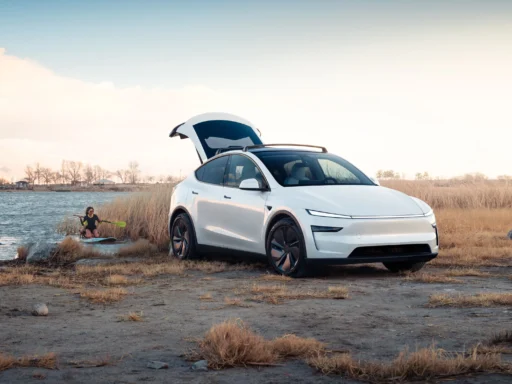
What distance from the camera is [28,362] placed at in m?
4.76

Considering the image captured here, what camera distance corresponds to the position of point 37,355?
16.3 ft

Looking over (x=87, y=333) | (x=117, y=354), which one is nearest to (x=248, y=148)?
(x=87, y=333)

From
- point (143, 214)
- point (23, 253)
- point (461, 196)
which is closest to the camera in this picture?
point (23, 253)

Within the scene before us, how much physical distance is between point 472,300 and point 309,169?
3.62 m

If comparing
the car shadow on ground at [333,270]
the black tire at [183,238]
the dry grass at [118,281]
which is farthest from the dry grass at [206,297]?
the black tire at [183,238]

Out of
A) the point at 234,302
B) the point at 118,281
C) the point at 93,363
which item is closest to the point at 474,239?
the point at 118,281

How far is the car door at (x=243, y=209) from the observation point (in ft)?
→ 32.5

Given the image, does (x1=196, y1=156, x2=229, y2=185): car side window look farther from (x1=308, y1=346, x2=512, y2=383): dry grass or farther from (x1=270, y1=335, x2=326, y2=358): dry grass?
(x1=308, y1=346, x2=512, y2=383): dry grass

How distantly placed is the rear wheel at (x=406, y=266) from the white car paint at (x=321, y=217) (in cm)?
59

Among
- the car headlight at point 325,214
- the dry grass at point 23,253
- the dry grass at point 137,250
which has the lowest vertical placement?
the dry grass at point 23,253

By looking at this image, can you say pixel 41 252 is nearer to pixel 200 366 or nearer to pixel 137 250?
pixel 137 250

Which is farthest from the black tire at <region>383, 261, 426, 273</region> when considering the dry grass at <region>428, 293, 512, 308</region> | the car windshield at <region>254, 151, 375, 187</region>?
the dry grass at <region>428, 293, 512, 308</region>

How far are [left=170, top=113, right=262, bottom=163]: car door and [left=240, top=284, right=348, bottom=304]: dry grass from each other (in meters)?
4.93

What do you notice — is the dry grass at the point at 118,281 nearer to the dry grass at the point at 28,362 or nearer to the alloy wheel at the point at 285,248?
the alloy wheel at the point at 285,248
